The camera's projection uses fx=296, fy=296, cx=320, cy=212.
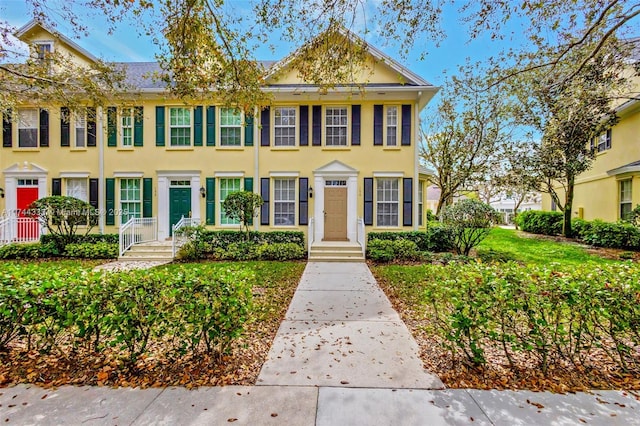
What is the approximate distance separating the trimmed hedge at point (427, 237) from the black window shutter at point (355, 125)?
3.61 m

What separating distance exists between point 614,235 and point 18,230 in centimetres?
2239

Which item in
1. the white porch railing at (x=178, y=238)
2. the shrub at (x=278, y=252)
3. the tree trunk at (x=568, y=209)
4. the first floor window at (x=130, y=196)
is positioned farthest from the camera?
the tree trunk at (x=568, y=209)

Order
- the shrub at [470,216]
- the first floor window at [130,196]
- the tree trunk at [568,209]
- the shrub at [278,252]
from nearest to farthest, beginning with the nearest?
the shrub at [470,216] → the shrub at [278,252] → the first floor window at [130,196] → the tree trunk at [568,209]

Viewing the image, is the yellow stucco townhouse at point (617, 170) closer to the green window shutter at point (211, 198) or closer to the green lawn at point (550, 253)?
the green lawn at point (550, 253)

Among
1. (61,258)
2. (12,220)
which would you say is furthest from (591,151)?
(12,220)

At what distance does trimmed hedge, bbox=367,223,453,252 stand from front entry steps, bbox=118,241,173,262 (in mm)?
7049

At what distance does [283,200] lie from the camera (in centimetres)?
1152

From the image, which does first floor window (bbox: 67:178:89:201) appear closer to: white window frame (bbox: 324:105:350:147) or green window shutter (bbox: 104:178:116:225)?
green window shutter (bbox: 104:178:116:225)

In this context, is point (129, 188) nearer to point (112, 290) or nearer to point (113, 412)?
point (112, 290)

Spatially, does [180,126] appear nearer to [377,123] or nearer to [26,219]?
[26,219]

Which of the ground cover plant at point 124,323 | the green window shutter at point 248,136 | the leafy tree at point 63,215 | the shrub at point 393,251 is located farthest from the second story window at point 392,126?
the leafy tree at point 63,215

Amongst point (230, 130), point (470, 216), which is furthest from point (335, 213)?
point (230, 130)

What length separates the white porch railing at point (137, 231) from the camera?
10141 mm

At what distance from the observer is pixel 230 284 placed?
3.16m
